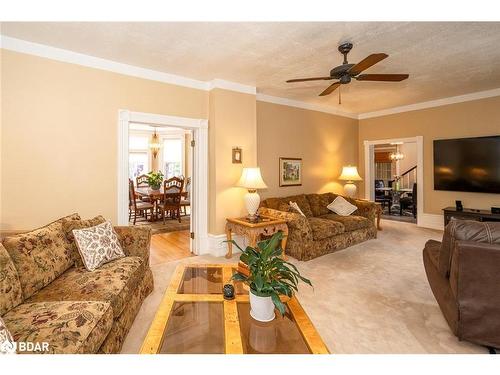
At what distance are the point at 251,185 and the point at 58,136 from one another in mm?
2424

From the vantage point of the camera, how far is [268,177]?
16.1 ft

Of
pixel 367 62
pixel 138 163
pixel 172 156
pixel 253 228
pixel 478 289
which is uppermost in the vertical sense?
pixel 367 62

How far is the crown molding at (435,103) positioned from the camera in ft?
15.6

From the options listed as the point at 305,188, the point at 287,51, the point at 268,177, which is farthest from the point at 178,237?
the point at 287,51

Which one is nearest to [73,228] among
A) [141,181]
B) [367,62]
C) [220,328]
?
[220,328]

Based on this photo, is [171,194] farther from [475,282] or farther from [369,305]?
[475,282]

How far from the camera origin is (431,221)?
5547 millimetres

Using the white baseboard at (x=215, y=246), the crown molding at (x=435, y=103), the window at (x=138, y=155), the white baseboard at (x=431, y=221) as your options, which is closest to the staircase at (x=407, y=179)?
the white baseboard at (x=431, y=221)

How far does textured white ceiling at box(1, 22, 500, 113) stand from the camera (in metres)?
2.55

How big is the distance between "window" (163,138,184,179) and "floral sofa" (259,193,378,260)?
543 centimetres

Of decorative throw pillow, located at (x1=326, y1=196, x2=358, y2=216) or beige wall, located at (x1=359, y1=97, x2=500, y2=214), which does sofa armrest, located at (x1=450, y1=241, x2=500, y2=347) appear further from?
beige wall, located at (x1=359, y1=97, x2=500, y2=214)

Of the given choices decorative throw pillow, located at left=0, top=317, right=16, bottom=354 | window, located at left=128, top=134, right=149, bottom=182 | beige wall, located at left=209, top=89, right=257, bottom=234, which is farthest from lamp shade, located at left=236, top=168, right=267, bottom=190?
window, located at left=128, top=134, right=149, bottom=182

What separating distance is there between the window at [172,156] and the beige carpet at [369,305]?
19.1ft
